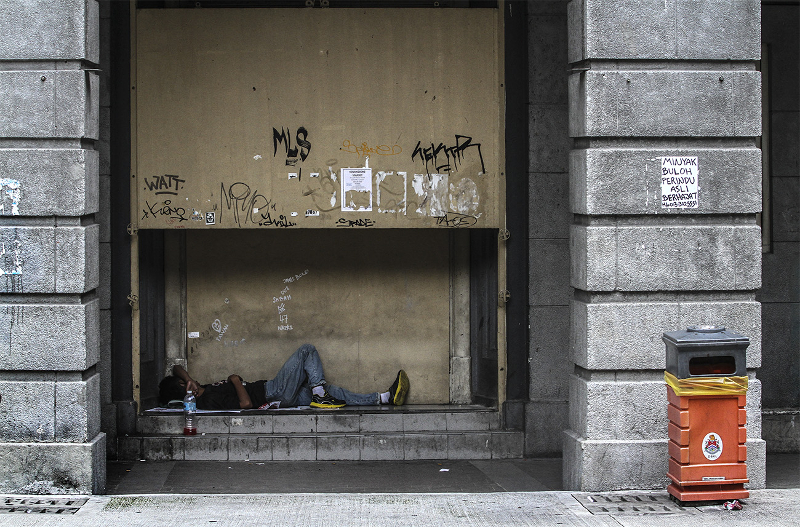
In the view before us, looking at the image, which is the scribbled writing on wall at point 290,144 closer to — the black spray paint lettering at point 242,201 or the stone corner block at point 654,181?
the black spray paint lettering at point 242,201

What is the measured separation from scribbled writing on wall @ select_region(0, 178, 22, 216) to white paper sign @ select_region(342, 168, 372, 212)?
3.06 meters

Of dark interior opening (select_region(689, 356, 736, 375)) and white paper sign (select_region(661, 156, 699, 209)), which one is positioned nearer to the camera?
dark interior opening (select_region(689, 356, 736, 375))

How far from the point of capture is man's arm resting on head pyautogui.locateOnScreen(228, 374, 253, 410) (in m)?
8.85

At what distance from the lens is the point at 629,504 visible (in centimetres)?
640

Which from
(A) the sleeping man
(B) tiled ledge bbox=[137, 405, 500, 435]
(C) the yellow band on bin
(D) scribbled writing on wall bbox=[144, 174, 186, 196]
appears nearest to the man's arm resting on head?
(A) the sleeping man

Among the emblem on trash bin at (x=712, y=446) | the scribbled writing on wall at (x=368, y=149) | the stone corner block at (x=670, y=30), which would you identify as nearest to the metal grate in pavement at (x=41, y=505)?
the scribbled writing on wall at (x=368, y=149)

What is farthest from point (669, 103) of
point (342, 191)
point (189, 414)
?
point (189, 414)

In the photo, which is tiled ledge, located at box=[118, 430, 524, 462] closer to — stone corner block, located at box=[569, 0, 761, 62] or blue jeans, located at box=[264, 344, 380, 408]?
blue jeans, located at box=[264, 344, 380, 408]

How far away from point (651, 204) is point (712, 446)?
189 cm

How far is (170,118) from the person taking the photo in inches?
332

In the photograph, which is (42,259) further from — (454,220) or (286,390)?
(454,220)

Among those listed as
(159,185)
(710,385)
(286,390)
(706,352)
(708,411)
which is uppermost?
(159,185)

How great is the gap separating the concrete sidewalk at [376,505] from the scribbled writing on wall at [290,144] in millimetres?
3091

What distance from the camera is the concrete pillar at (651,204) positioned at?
6.67m
